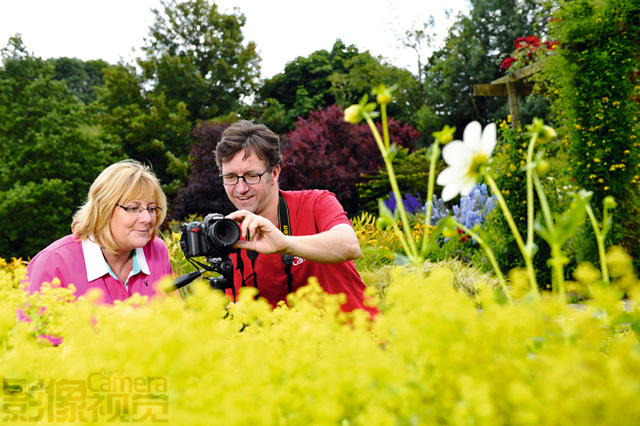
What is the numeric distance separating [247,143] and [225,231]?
730 mm

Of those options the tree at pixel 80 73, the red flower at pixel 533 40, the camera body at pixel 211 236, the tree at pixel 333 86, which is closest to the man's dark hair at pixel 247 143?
the camera body at pixel 211 236

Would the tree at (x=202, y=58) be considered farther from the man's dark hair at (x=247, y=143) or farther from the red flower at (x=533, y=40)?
the man's dark hair at (x=247, y=143)

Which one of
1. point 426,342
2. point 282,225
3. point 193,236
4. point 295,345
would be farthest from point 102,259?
point 426,342

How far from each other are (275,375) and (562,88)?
6972 mm

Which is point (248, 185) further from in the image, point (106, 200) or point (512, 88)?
point (512, 88)

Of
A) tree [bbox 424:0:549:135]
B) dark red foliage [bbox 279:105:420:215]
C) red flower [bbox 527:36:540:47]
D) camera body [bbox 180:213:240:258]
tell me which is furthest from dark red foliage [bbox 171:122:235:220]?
tree [bbox 424:0:549:135]

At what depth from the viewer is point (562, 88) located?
21.5 feet

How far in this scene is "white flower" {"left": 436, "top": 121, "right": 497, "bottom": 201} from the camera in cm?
84

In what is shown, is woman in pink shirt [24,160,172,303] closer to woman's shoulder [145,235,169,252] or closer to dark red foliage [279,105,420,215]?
woman's shoulder [145,235,169,252]

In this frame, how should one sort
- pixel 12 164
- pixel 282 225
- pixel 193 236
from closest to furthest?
pixel 193 236 → pixel 282 225 → pixel 12 164

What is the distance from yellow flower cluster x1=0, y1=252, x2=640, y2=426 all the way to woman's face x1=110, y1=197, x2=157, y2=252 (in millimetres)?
1630

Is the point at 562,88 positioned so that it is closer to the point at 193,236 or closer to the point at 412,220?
the point at 412,220

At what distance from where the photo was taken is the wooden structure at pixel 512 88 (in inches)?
347

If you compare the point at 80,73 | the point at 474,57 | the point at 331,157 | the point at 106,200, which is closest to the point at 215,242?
the point at 106,200
